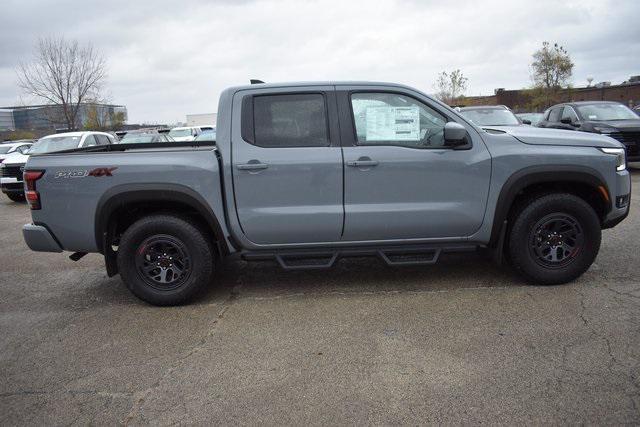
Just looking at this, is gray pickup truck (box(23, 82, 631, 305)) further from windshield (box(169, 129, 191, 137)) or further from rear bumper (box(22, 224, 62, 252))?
windshield (box(169, 129, 191, 137))

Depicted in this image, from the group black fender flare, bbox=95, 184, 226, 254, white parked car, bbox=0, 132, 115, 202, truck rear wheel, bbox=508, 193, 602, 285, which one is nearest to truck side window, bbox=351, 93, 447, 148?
truck rear wheel, bbox=508, 193, 602, 285

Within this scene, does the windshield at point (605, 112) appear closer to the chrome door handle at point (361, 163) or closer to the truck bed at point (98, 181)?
the chrome door handle at point (361, 163)

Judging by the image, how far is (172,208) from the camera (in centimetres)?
471

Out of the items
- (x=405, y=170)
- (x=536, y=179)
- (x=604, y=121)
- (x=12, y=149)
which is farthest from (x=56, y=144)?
(x=604, y=121)

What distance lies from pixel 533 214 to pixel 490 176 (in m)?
0.54

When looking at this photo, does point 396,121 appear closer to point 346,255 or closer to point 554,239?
point 346,255

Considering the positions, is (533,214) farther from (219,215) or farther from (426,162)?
(219,215)

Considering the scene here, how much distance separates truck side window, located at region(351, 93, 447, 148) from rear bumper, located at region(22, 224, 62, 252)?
2940 mm

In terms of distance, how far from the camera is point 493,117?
1137 centimetres

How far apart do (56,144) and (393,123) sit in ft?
36.1

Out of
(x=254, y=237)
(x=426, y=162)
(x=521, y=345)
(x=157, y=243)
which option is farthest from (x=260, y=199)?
(x=521, y=345)

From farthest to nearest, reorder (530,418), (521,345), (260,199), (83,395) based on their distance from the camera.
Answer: (260,199) → (521,345) → (83,395) → (530,418)

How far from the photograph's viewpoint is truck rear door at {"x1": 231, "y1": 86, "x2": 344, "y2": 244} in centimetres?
440

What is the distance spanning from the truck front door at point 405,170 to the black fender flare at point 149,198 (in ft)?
4.05
